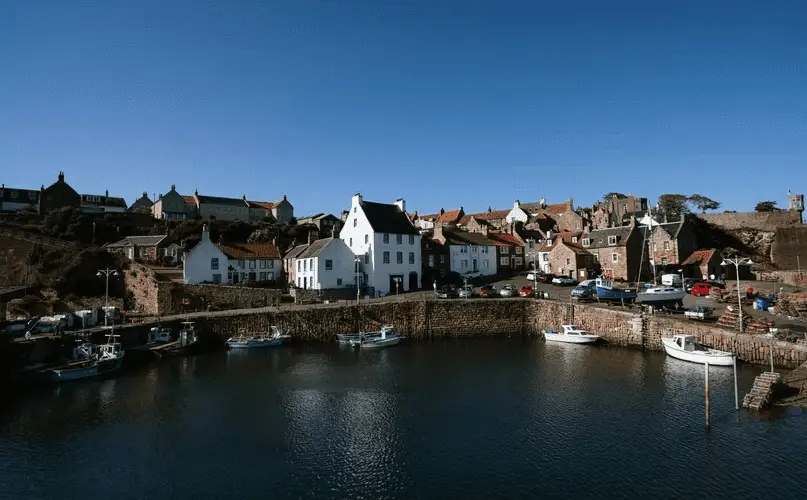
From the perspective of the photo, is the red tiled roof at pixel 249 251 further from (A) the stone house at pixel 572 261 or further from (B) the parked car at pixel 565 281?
(A) the stone house at pixel 572 261

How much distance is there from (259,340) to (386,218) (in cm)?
2473

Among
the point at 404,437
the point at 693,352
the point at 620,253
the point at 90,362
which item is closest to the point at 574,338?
the point at 693,352

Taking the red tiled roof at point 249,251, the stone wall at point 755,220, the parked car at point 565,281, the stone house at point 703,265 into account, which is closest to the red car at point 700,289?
the stone house at point 703,265

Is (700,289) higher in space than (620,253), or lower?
lower

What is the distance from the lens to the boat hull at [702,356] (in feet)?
107

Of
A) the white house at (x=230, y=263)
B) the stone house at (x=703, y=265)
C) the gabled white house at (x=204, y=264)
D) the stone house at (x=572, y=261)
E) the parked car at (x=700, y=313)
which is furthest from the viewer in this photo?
the stone house at (x=572, y=261)

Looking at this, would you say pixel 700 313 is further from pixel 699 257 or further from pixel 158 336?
pixel 158 336

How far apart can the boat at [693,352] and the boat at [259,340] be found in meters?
33.3

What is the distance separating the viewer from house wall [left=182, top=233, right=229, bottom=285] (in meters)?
54.8

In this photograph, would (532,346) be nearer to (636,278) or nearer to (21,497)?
(636,278)

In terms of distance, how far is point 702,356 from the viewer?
110 feet

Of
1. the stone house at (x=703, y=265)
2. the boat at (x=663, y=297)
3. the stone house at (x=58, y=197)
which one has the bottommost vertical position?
the boat at (x=663, y=297)

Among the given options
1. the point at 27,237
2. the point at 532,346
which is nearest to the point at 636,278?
the point at 532,346

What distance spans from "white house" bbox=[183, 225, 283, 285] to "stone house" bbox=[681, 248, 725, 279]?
54.9m
